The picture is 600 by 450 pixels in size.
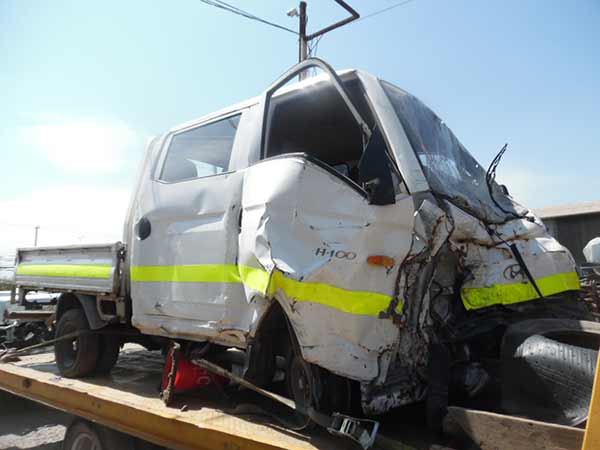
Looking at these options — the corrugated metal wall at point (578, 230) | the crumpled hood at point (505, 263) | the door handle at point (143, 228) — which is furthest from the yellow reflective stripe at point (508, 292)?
the corrugated metal wall at point (578, 230)

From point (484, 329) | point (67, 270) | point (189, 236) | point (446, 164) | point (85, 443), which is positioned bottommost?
point (85, 443)

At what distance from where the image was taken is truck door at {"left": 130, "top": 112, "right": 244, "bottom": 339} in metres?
3.12

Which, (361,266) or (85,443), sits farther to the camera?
(85,443)

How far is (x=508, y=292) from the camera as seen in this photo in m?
2.86

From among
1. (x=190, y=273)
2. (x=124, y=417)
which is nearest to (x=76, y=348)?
(x=124, y=417)

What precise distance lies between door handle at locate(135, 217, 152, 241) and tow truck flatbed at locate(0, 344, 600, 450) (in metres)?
1.21

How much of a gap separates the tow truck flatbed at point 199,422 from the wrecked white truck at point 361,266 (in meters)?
0.22

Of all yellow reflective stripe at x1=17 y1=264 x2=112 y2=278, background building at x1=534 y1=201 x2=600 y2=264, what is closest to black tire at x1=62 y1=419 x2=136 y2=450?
yellow reflective stripe at x1=17 y1=264 x2=112 y2=278

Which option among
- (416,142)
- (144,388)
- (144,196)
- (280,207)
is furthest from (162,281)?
(416,142)

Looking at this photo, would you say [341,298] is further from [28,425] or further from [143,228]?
[28,425]

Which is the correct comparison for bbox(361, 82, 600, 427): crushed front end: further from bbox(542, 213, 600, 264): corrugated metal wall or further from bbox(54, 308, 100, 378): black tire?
bbox(542, 213, 600, 264): corrugated metal wall

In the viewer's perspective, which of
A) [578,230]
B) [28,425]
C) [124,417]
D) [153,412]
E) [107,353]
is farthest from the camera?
[578,230]

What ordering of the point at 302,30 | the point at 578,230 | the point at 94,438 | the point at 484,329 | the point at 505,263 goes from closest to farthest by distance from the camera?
the point at 484,329, the point at 505,263, the point at 94,438, the point at 578,230, the point at 302,30

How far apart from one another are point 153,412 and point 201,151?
192cm
